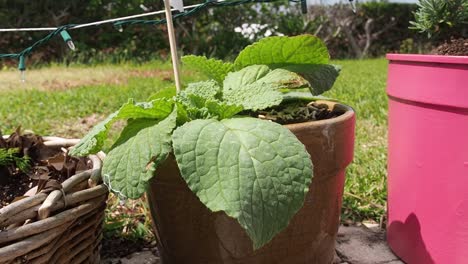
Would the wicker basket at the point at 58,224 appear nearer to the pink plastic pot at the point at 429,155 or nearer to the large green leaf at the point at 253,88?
the large green leaf at the point at 253,88

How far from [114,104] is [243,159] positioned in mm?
2802

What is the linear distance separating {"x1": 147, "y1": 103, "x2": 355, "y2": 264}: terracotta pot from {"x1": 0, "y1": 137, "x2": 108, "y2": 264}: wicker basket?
5.8 inches

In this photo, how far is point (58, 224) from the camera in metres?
0.96

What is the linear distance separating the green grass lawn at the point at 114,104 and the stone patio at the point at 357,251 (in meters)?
0.12

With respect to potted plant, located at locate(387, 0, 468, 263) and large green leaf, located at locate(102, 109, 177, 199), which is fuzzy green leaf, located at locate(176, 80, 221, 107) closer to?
large green leaf, located at locate(102, 109, 177, 199)

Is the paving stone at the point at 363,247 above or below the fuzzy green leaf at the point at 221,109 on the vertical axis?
below

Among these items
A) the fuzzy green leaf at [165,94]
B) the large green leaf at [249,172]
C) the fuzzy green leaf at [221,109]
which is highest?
the fuzzy green leaf at [165,94]

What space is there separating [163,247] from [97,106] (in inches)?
97.6

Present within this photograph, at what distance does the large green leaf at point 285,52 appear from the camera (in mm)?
1258

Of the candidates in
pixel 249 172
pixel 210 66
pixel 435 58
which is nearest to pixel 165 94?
pixel 210 66

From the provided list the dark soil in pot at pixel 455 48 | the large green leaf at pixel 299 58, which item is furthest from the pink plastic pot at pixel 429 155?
the large green leaf at pixel 299 58

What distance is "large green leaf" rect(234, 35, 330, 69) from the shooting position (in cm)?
126

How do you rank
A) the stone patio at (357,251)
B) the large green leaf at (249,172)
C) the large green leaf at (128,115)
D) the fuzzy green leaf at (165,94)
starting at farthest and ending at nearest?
the stone patio at (357,251) → the fuzzy green leaf at (165,94) → the large green leaf at (128,115) → the large green leaf at (249,172)

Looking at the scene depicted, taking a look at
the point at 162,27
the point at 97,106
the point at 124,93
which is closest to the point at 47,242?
the point at 97,106
